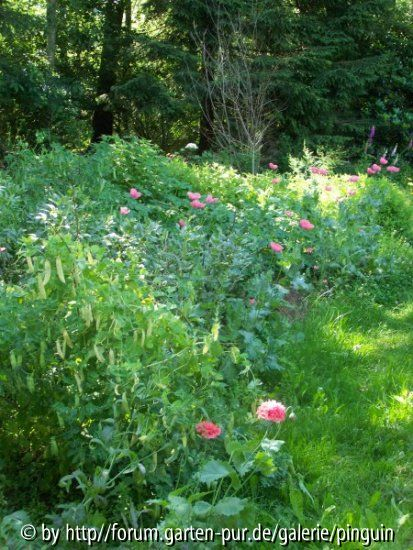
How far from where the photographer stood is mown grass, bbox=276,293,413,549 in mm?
2361

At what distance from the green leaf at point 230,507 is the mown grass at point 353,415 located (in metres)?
0.43

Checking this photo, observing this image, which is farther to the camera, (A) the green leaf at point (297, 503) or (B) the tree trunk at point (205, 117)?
(B) the tree trunk at point (205, 117)

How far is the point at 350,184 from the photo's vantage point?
696cm

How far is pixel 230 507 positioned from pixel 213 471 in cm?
15

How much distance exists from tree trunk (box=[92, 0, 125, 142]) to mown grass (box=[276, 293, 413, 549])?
9921mm

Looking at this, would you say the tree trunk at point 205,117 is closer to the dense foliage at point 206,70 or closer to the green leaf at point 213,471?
the dense foliage at point 206,70

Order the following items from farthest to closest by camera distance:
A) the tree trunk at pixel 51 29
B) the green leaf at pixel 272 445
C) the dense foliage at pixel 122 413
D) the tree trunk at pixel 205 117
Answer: the tree trunk at pixel 51 29, the tree trunk at pixel 205 117, the green leaf at pixel 272 445, the dense foliage at pixel 122 413

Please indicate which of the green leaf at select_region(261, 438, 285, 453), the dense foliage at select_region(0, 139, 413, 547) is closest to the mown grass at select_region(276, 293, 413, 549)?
the dense foliage at select_region(0, 139, 413, 547)

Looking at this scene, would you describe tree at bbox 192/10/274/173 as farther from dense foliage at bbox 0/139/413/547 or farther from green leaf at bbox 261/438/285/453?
green leaf at bbox 261/438/285/453

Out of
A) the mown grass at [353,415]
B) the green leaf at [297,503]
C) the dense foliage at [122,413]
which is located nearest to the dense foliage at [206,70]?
the mown grass at [353,415]

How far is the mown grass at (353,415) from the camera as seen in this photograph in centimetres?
236

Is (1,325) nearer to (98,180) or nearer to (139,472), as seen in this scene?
(139,472)

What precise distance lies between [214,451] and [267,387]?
1002mm

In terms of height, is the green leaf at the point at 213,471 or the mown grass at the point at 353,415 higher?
the green leaf at the point at 213,471
